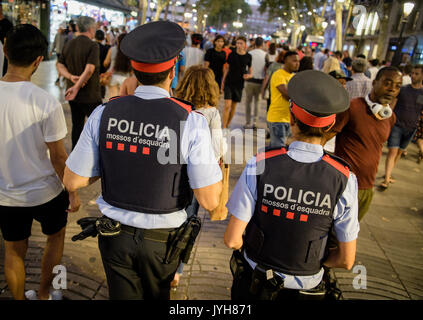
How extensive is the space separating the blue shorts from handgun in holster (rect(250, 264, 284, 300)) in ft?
17.8

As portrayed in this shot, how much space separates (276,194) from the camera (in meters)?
1.73

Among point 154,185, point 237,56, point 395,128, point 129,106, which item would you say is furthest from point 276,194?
point 237,56

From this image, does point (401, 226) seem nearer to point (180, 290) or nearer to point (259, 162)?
point (180, 290)

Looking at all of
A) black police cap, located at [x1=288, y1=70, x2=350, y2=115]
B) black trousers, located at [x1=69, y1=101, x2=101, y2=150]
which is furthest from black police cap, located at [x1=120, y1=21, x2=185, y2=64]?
black trousers, located at [x1=69, y1=101, x2=101, y2=150]

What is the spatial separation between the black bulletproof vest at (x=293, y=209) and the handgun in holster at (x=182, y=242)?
37 centimetres

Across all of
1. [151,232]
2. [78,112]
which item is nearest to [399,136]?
[78,112]

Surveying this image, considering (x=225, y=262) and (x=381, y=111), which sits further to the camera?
(x=225, y=262)

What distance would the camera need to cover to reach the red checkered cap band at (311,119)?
1763 mm

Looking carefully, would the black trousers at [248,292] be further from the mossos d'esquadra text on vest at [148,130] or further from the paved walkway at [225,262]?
the paved walkway at [225,262]

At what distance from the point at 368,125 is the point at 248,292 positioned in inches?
83.9

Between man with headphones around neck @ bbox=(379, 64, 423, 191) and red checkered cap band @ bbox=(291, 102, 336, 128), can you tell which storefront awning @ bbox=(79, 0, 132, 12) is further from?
red checkered cap band @ bbox=(291, 102, 336, 128)

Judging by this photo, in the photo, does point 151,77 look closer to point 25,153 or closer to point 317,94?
point 317,94

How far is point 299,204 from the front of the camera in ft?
Answer: 5.67

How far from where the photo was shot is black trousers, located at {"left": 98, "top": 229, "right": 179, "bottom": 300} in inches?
74.8
